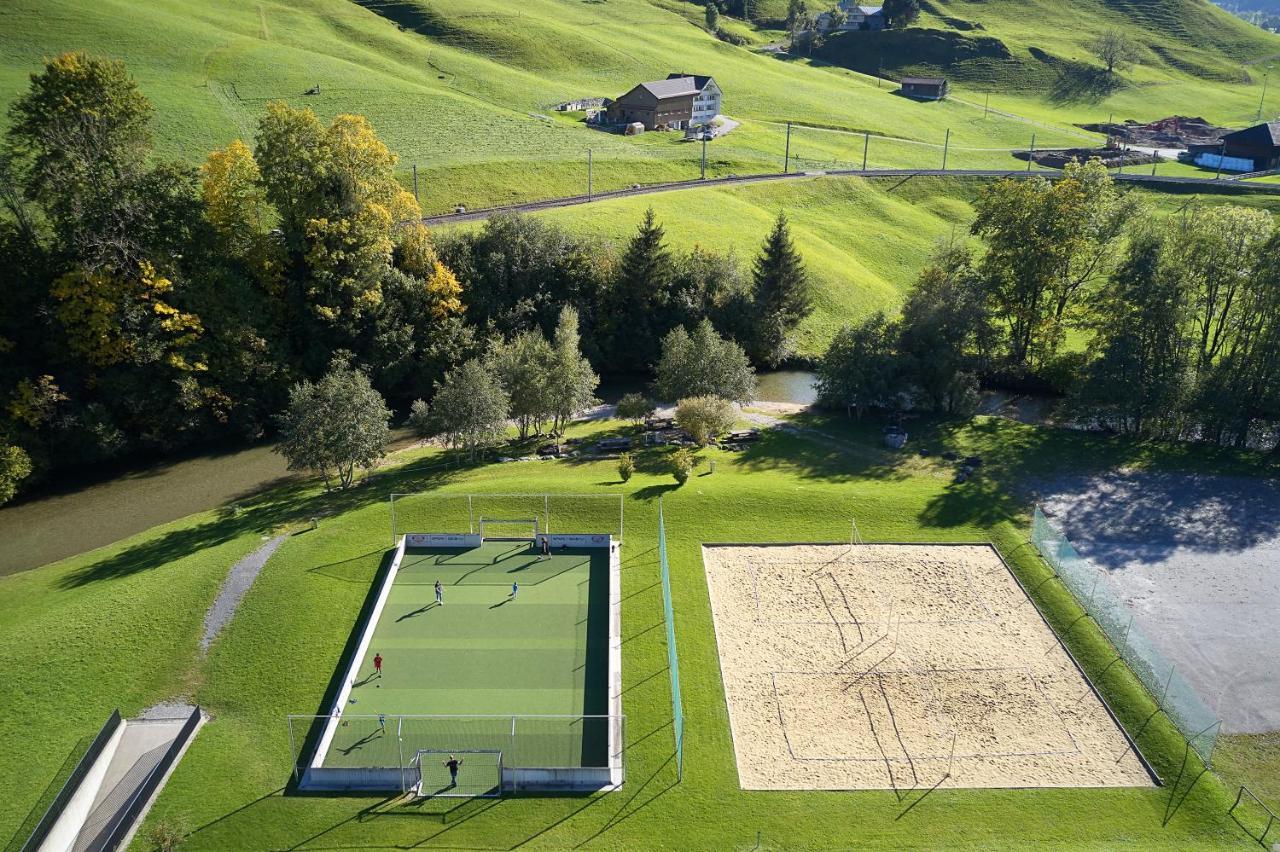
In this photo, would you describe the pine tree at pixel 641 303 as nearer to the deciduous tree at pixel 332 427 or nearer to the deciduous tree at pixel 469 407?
the deciduous tree at pixel 469 407

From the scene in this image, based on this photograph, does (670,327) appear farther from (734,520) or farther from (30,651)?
(30,651)

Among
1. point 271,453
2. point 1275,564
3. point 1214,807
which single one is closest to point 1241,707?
point 1214,807

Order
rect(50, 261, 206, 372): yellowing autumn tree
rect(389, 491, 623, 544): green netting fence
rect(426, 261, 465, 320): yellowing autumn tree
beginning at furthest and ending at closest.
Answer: rect(426, 261, 465, 320): yellowing autumn tree, rect(50, 261, 206, 372): yellowing autumn tree, rect(389, 491, 623, 544): green netting fence

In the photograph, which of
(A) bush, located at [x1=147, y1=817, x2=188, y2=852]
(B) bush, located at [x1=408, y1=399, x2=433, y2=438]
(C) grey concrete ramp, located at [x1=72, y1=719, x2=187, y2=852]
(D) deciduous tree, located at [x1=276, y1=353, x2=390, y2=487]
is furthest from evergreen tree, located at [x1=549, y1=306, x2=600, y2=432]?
(A) bush, located at [x1=147, y1=817, x2=188, y2=852]

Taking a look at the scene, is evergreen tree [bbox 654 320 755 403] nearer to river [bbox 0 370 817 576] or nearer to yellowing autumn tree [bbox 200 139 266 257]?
river [bbox 0 370 817 576]

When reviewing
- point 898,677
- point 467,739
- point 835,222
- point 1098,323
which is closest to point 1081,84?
point 835,222

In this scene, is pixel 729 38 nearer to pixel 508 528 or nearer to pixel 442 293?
pixel 442 293
